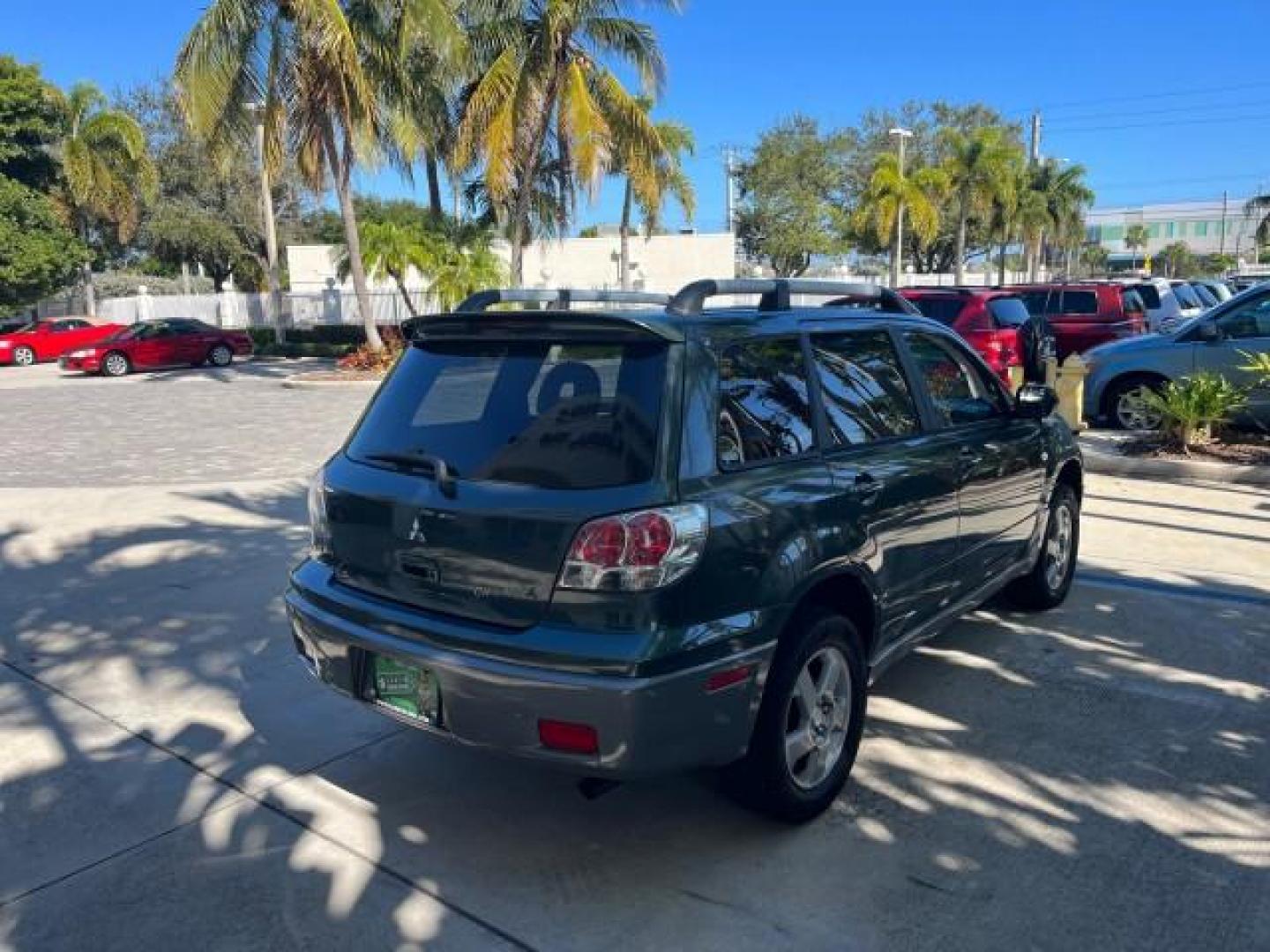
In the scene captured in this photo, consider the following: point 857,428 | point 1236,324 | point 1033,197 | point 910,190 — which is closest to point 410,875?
point 857,428

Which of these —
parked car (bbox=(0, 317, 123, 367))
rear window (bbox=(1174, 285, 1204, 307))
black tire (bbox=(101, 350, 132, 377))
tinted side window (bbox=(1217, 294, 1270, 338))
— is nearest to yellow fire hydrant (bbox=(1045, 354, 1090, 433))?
tinted side window (bbox=(1217, 294, 1270, 338))

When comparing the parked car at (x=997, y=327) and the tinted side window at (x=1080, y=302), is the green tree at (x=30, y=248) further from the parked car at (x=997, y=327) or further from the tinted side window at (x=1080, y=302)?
the tinted side window at (x=1080, y=302)

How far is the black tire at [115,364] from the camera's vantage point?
86.6 feet

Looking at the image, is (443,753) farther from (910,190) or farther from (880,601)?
(910,190)

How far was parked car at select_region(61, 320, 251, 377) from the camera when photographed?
26.3 m

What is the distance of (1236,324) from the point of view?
10.4 m

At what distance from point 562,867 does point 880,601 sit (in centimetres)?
146

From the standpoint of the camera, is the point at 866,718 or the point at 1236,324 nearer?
the point at 866,718

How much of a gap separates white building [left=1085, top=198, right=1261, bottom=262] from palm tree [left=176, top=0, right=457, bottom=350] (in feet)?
350

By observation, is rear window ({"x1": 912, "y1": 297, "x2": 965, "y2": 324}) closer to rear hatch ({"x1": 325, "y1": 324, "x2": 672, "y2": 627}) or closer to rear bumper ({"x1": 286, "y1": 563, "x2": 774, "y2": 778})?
rear hatch ({"x1": 325, "y1": 324, "x2": 672, "y2": 627})

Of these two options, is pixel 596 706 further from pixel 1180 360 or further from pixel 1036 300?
pixel 1036 300

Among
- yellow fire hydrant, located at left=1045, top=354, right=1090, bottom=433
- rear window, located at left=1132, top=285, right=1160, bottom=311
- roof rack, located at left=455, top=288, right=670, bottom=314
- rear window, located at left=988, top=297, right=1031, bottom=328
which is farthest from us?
rear window, located at left=1132, top=285, right=1160, bottom=311

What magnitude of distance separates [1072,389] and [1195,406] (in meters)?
1.84

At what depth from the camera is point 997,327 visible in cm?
1358
